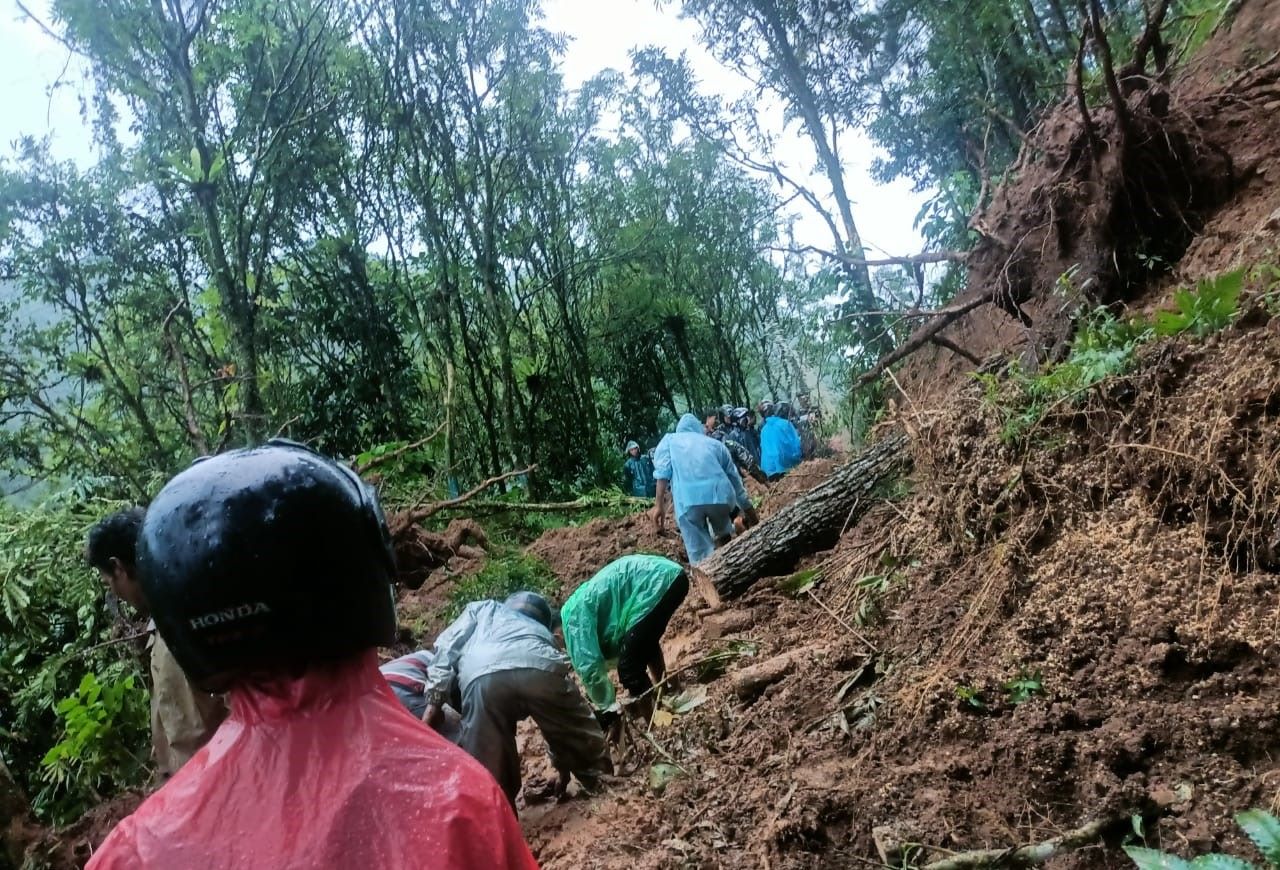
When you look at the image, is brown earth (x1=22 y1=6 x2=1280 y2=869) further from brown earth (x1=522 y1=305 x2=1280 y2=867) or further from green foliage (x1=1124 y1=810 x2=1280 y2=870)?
green foliage (x1=1124 y1=810 x2=1280 y2=870)

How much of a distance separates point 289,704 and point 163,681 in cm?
227

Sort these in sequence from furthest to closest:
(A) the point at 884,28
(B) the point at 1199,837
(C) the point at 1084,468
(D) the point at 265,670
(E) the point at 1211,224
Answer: (A) the point at 884,28, (E) the point at 1211,224, (C) the point at 1084,468, (B) the point at 1199,837, (D) the point at 265,670

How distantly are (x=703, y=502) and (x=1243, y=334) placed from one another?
4.69 m

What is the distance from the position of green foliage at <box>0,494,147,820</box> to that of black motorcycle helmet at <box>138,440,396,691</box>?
4.59 meters

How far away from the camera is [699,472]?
24.9 feet

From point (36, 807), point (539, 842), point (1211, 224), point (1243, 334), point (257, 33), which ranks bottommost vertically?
point (539, 842)

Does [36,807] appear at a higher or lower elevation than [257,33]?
lower

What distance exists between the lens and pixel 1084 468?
12.1 feet

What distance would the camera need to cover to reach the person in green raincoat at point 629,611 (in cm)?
501

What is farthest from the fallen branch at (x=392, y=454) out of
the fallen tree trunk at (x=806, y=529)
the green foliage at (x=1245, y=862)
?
the green foliage at (x=1245, y=862)

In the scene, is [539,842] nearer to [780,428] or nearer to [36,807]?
[36,807]

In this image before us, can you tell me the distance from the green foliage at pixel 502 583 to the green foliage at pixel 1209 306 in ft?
19.0

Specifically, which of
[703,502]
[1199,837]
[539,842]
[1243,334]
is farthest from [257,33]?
[1199,837]

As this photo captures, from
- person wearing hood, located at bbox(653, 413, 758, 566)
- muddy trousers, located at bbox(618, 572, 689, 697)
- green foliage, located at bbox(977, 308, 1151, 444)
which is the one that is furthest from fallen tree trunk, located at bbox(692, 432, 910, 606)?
green foliage, located at bbox(977, 308, 1151, 444)
